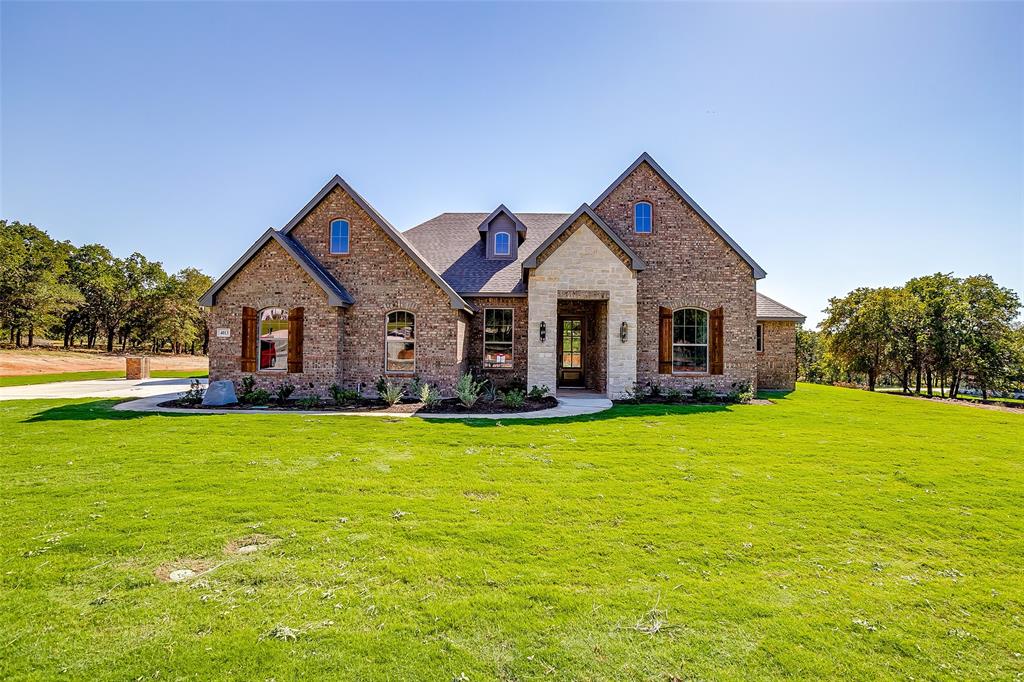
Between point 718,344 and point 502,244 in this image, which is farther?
point 502,244

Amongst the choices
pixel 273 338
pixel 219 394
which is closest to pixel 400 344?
pixel 273 338

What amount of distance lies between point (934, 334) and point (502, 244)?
2258 centimetres

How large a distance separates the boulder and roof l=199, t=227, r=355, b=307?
3243 millimetres

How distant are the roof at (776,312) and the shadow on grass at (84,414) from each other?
22.4m

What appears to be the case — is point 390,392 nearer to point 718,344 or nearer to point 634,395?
point 634,395

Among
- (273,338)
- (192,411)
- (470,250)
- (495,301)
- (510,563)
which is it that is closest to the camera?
(510,563)

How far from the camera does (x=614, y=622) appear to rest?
3334mm

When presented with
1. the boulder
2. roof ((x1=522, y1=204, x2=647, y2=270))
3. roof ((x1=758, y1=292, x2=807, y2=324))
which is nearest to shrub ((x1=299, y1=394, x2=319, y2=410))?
the boulder

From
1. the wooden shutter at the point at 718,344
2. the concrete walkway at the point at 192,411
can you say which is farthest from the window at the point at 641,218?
the concrete walkway at the point at 192,411

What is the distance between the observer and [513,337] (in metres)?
17.6

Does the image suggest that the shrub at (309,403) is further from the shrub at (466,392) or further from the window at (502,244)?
the window at (502,244)

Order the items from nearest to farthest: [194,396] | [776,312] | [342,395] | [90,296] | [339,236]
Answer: [194,396]
[342,395]
[339,236]
[776,312]
[90,296]

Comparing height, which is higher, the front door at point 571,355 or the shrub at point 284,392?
the front door at point 571,355

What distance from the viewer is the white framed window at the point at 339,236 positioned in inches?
651
